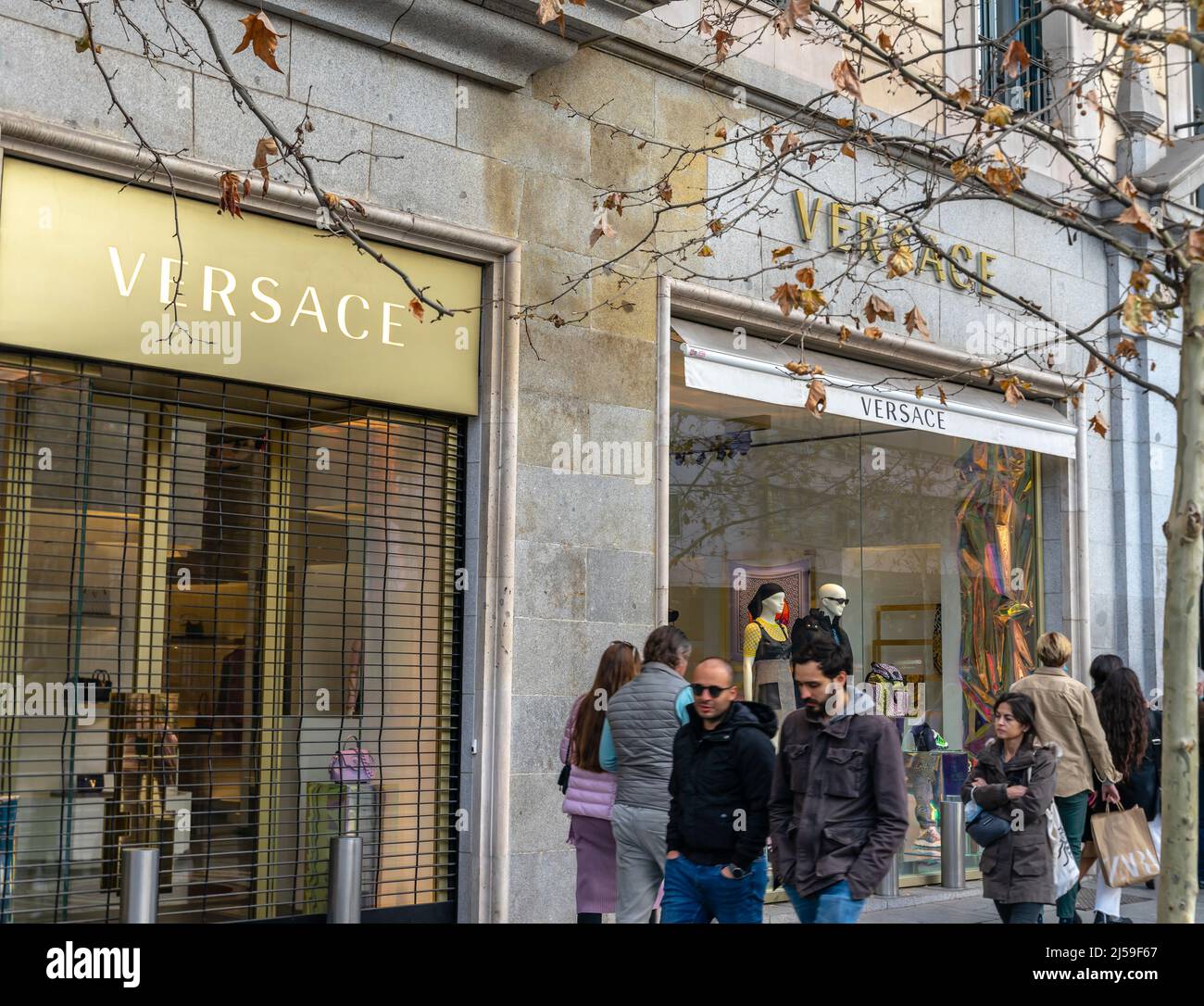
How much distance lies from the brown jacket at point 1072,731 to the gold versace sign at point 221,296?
381 centimetres

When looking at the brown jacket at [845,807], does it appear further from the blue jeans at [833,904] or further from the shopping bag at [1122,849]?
the shopping bag at [1122,849]

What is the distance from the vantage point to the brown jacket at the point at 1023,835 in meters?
6.97

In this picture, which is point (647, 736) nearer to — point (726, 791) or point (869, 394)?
point (726, 791)

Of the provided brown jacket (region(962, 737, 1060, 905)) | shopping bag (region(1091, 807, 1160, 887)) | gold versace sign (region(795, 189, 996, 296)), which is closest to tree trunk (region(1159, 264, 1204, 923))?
brown jacket (region(962, 737, 1060, 905))

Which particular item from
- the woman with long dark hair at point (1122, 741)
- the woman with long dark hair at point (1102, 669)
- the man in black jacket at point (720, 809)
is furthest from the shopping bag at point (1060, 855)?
the woman with long dark hair at point (1102, 669)

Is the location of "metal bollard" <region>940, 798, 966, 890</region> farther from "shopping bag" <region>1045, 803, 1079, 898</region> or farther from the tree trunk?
the tree trunk

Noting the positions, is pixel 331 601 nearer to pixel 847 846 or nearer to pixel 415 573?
pixel 415 573

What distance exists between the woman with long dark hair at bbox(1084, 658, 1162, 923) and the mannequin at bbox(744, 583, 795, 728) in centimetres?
213

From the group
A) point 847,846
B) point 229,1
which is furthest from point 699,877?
point 229,1

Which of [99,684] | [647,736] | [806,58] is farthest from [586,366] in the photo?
[99,684]

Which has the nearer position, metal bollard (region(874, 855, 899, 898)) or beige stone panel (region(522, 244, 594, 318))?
beige stone panel (region(522, 244, 594, 318))

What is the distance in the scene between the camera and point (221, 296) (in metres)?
7.62

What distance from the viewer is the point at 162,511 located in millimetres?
7648

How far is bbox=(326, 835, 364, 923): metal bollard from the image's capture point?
7.44 metres
